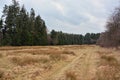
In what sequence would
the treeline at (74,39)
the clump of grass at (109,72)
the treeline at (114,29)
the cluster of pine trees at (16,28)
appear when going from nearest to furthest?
the clump of grass at (109,72), the treeline at (114,29), the cluster of pine trees at (16,28), the treeline at (74,39)

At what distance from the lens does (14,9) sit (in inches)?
3265

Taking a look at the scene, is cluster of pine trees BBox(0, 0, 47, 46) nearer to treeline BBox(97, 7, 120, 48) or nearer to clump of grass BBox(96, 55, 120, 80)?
treeline BBox(97, 7, 120, 48)

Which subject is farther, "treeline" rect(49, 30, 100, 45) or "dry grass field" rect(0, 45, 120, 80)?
"treeline" rect(49, 30, 100, 45)

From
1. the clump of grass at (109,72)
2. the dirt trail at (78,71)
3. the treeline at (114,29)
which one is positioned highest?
the treeline at (114,29)

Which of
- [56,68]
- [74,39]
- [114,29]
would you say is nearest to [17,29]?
[114,29]

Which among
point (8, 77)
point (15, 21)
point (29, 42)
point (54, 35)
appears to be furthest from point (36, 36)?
point (8, 77)

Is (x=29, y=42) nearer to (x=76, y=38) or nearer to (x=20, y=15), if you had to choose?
(x=20, y=15)

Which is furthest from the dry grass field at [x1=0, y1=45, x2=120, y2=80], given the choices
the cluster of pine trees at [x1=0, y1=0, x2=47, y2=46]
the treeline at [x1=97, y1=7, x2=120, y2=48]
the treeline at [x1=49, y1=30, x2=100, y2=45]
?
the treeline at [x1=49, y1=30, x2=100, y2=45]

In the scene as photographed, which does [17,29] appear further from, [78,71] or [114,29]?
[78,71]

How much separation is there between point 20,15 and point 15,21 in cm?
412

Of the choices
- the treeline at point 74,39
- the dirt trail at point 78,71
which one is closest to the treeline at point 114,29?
the dirt trail at point 78,71

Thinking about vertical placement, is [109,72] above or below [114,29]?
below

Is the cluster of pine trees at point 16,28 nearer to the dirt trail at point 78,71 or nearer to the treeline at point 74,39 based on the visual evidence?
the treeline at point 74,39

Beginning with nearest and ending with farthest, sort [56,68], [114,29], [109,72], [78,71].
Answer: [109,72], [78,71], [56,68], [114,29]
